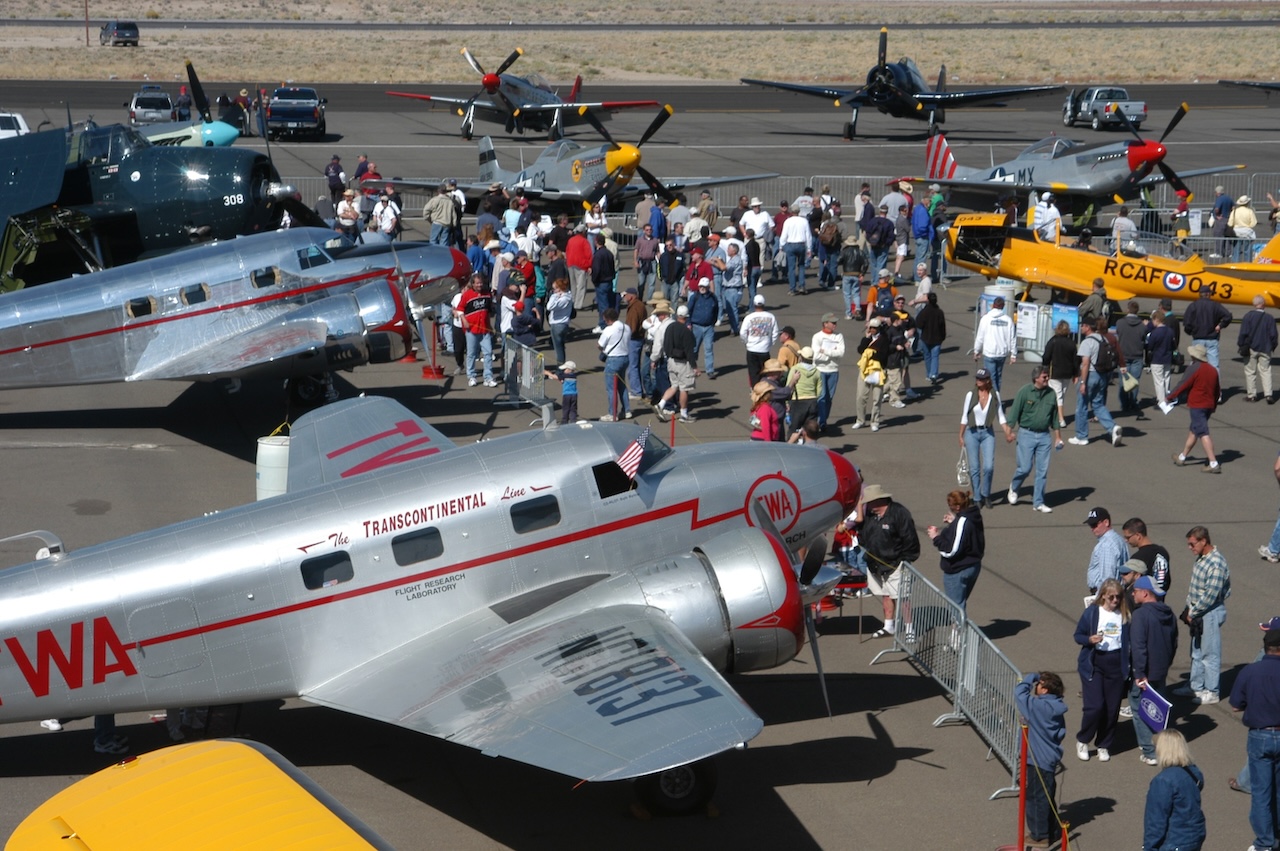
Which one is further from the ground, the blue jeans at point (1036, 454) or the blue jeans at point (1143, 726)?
the blue jeans at point (1036, 454)

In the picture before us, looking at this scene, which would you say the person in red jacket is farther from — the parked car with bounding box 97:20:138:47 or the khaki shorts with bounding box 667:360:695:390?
the parked car with bounding box 97:20:138:47

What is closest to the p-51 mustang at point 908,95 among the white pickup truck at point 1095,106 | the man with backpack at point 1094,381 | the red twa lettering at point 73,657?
the white pickup truck at point 1095,106

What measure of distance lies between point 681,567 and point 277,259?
11.8 meters

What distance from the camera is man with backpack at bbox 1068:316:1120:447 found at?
2078cm

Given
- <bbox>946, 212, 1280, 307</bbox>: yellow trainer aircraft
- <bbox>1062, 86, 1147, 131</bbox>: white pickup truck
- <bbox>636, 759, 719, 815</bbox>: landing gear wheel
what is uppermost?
<bbox>1062, 86, 1147, 131</bbox>: white pickup truck

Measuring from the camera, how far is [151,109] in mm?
49906

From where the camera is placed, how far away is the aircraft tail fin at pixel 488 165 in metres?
36.6

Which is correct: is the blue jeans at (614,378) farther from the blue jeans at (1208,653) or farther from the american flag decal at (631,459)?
the blue jeans at (1208,653)

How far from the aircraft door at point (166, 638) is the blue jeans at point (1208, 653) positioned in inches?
366

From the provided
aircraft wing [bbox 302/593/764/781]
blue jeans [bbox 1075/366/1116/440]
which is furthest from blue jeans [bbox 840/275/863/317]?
aircraft wing [bbox 302/593/764/781]

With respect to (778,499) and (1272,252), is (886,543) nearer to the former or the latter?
(778,499)

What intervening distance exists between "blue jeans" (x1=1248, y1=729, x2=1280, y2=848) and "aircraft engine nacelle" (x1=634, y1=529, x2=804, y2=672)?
368 centimetres

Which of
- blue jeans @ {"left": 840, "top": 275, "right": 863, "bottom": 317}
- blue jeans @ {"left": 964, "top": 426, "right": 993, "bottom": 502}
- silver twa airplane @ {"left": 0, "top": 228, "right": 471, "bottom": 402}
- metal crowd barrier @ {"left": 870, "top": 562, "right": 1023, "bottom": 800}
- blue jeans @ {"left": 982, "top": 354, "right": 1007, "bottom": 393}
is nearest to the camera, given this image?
metal crowd barrier @ {"left": 870, "top": 562, "right": 1023, "bottom": 800}

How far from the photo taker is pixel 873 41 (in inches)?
3637
